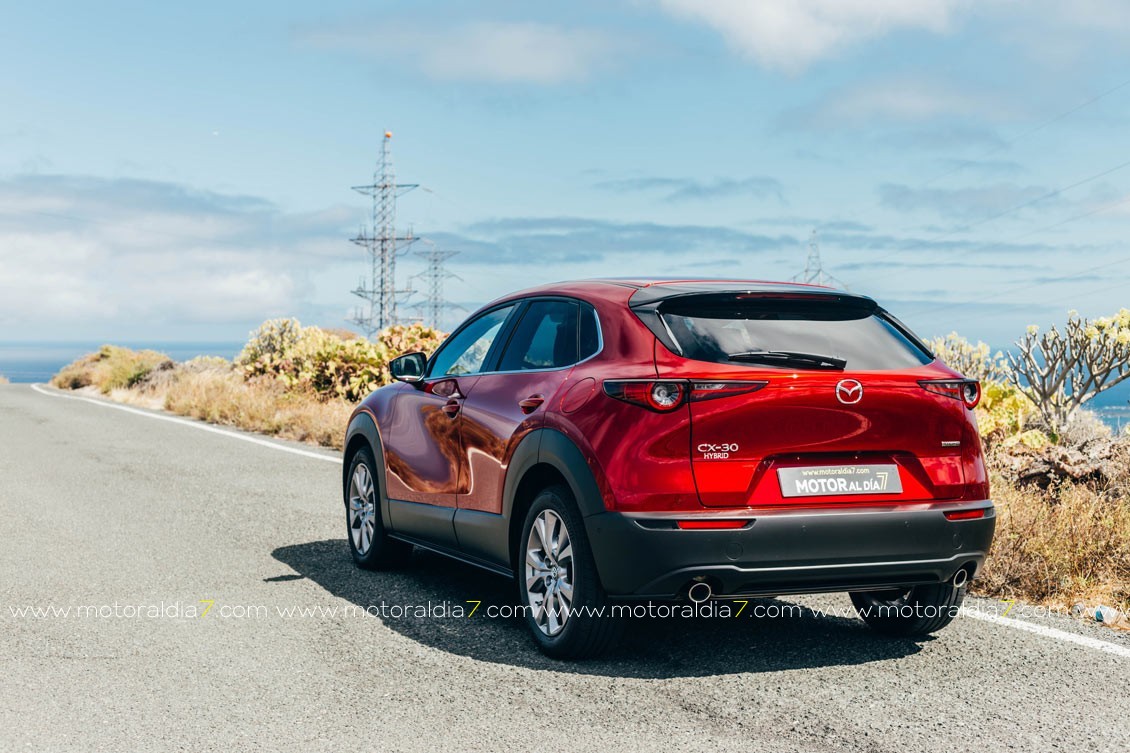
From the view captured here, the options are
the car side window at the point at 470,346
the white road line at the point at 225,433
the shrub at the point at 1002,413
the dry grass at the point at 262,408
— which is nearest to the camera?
the car side window at the point at 470,346

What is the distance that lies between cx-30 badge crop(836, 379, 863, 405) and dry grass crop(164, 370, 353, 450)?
1087 centimetres

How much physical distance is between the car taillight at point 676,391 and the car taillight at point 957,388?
85 centimetres

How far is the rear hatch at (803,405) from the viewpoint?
505 cm

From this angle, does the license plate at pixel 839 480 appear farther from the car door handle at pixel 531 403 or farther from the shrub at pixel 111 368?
the shrub at pixel 111 368

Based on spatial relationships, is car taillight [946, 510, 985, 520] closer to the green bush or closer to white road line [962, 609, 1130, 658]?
white road line [962, 609, 1130, 658]

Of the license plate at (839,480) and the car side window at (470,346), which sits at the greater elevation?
the car side window at (470,346)

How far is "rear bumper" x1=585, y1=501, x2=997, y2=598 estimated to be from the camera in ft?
16.4

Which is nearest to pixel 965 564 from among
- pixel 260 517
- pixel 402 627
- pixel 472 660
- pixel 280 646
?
pixel 472 660

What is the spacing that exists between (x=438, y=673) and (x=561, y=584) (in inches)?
26.7

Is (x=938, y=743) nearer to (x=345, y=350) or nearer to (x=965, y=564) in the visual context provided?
(x=965, y=564)

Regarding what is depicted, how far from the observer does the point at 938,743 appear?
14.6ft

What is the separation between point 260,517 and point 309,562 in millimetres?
1947

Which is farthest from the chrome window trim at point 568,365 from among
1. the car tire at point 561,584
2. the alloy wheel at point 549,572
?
the alloy wheel at point 549,572

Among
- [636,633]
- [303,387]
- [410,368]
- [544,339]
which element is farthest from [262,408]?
[636,633]
